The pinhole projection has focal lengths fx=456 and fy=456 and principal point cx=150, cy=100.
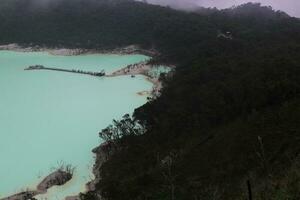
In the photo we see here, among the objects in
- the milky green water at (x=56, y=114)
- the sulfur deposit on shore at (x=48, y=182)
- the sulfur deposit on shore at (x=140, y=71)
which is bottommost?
the sulfur deposit on shore at (x=48, y=182)

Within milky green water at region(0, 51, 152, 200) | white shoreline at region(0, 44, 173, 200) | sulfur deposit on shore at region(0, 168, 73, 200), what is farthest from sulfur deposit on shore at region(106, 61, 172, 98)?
sulfur deposit on shore at region(0, 168, 73, 200)

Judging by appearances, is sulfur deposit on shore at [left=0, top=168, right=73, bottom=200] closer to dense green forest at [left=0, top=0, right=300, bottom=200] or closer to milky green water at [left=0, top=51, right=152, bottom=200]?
milky green water at [left=0, top=51, right=152, bottom=200]

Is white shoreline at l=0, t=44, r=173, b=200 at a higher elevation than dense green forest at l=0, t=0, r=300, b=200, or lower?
higher

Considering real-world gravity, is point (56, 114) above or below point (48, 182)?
above

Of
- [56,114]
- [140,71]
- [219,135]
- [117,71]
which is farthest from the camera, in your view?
[117,71]

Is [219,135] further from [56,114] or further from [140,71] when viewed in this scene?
[140,71]

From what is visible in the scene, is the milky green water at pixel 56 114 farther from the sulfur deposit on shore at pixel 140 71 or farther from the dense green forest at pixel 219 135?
the dense green forest at pixel 219 135

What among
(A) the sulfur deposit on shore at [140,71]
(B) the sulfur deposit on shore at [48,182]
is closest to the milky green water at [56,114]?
(B) the sulfur deposit on shore at [48,182]

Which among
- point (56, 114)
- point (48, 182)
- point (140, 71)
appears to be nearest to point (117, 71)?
point (140, 71)
